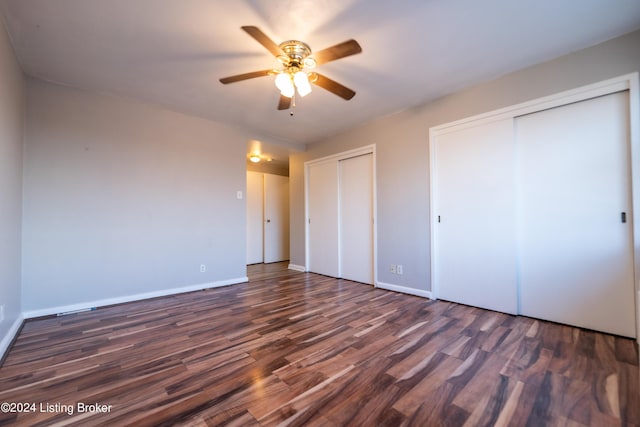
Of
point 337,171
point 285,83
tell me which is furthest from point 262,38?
point 337,171

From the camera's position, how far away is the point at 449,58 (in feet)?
7.72

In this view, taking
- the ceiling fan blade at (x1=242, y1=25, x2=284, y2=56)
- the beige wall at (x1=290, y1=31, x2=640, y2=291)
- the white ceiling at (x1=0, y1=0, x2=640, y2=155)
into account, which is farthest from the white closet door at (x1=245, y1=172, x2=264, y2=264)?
the ceiling fan blade at (x1=242, y1=25, x2=284, y2=56)

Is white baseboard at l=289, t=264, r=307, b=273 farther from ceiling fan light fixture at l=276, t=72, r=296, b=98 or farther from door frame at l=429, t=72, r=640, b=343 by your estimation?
ceiling fan light fixture at l=276, t=72, r=296, b=98

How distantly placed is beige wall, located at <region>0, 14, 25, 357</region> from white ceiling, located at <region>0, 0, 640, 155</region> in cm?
27

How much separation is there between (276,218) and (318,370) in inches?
186

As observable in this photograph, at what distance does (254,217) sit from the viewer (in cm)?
589

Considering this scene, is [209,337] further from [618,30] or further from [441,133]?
[618,30]

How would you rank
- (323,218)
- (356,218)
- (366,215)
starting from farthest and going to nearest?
(323,218), (356,218), (366,215)

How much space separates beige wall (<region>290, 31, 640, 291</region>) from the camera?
7.22ft

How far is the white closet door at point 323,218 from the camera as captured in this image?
175 inches

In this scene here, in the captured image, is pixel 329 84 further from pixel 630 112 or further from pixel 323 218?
pixel 323 218

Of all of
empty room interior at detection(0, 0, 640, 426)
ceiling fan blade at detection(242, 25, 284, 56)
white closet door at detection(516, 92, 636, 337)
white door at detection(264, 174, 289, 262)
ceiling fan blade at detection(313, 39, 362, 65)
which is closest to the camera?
empty room interior at detection(0, 0, 640, 426)

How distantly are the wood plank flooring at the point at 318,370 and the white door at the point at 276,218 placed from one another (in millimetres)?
3369

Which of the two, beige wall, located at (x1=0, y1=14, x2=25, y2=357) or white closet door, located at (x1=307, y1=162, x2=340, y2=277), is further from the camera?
white closet door, located at (x1=307, y1=162, x2=340, y2=277)
